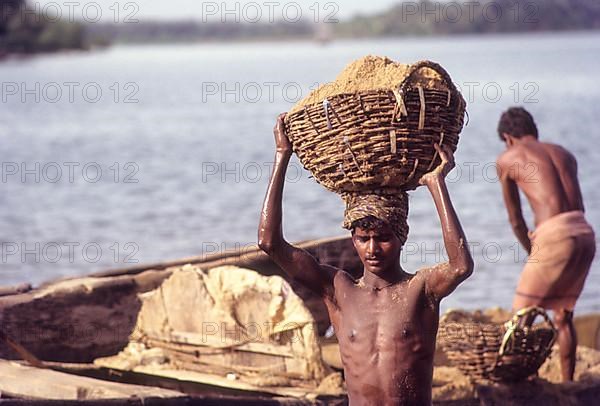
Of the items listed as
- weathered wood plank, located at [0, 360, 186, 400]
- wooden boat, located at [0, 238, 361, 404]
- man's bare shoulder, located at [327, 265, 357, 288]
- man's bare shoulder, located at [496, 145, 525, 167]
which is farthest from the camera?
man's bare shoulder, located at [496, 145, 525, 167]

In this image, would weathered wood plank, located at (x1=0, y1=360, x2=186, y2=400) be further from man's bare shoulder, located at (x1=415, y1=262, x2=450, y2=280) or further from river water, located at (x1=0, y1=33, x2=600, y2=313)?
river water, located at (x1=0, y1=33, x2=600, y2=313)

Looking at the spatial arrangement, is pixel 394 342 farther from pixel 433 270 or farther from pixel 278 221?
pixel 278 221

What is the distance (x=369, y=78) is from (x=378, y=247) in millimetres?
A: 556

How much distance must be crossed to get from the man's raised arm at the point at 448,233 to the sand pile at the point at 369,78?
0.25 metres

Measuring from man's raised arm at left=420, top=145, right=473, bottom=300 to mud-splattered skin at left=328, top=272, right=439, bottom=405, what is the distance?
13 cm

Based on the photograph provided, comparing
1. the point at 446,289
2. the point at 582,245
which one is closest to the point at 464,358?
the point at 582,245

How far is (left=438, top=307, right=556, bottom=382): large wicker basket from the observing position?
604cm

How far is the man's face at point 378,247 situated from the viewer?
3877mm

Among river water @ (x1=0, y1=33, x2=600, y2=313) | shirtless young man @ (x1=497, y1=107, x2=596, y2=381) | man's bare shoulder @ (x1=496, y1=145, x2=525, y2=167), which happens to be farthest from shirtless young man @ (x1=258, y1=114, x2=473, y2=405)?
river water @ (x1=0, y1=33, x2=600, y2=313)

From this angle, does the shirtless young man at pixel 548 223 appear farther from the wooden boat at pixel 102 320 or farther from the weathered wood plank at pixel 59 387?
the weathered wood plank at pixel 59 387

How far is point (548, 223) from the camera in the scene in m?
7.02

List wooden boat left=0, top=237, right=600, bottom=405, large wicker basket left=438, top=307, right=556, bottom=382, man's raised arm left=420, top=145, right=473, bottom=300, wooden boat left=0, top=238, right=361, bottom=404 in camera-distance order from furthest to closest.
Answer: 1. wooden boat left=0, top=238, right=361, bottom=404
2. wooden boat left=0, top=237, right=600, bottom=405
3. large wicker basket left=438, top=307, right=556, bottom=382
4. man's raised arm left=420, top=145, right=473, bottom=300

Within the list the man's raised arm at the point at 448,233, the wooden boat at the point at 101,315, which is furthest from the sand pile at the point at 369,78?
the wooden boat at the point at 101,315

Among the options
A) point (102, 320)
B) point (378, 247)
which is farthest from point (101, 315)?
point (378, 247)
